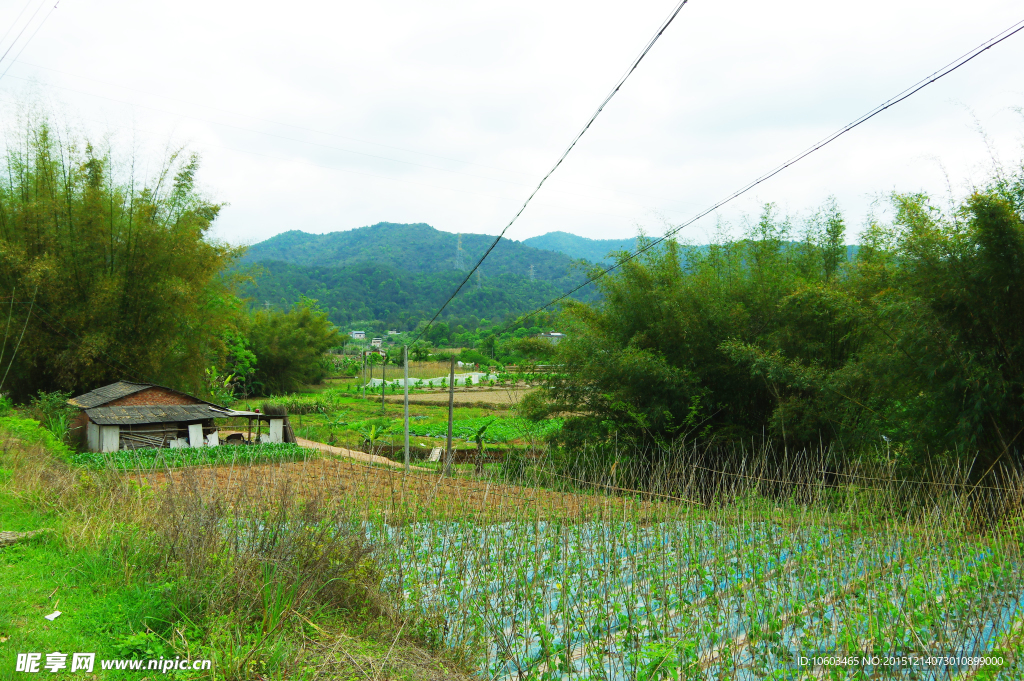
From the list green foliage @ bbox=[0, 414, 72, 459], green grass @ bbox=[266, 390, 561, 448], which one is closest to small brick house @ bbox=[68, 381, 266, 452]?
green foliage @ bbox=[0, 414, 72, 459]

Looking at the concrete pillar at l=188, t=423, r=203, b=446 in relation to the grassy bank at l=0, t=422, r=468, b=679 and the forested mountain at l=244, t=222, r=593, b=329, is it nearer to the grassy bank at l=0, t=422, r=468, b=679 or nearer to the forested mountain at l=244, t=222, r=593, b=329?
the forested mountain at l=244, t=222, r=593, b=329

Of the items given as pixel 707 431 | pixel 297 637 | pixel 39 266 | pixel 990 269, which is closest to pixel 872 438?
pixel 707 431

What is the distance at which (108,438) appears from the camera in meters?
11.5

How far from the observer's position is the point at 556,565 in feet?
13.7

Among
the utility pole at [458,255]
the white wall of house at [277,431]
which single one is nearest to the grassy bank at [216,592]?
the white wall of house at [277,431]

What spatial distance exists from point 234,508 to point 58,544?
1410mm

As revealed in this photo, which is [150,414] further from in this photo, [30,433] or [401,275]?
[401,275]

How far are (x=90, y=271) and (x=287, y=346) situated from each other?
2039cm

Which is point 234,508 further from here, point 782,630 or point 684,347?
point 684,347

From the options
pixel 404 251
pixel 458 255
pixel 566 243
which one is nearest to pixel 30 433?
pixel 458 255

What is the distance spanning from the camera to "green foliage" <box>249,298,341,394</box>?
31.2 meters

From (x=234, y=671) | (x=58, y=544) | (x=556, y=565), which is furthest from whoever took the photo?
(x=58, y=544)

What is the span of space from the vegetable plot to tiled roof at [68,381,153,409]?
10014 millimetres

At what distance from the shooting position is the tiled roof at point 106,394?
11508 mm
